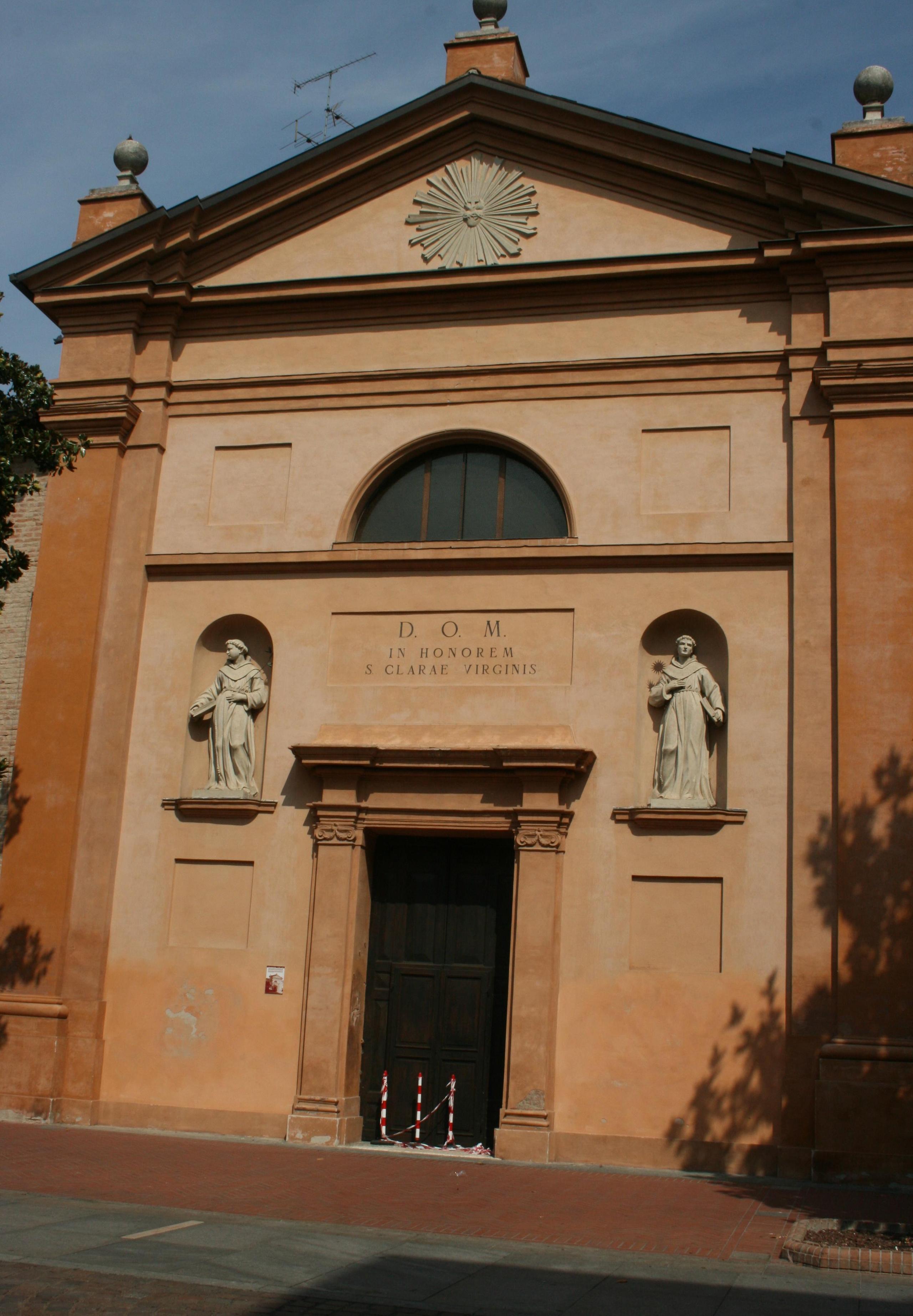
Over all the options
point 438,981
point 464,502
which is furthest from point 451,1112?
point 464,502

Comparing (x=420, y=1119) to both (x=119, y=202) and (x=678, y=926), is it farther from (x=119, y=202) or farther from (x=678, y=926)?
(x=119, y=202)

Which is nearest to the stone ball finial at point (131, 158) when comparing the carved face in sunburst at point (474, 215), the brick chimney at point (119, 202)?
the brick chimney at point (119, 202)

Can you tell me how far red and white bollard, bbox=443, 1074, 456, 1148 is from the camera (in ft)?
45.4

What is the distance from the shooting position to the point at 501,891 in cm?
1441

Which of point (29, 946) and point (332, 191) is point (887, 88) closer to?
point (332, 191)

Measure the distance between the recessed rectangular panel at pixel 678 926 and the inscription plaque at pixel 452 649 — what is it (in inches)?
93.1

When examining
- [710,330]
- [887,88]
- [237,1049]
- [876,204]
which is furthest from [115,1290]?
[887,88]

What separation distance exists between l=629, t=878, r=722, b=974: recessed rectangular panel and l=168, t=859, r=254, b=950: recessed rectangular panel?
412cm

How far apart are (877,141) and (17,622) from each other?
11579 millimetres

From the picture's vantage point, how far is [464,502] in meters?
15.5

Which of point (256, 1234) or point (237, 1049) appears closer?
point (256, 1234)

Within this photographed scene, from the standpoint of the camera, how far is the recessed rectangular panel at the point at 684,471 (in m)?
14.6

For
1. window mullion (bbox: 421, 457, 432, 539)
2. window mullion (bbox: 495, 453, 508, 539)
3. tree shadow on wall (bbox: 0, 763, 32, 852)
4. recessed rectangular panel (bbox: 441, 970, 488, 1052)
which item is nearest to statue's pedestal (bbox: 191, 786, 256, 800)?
tree shadow on wall (bbox: 0, 763, 32, 852)

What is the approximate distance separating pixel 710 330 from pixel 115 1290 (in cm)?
1137
